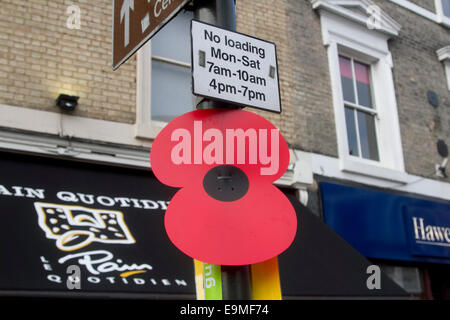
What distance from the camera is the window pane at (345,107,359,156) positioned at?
27.8 feet

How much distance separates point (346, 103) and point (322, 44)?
1.03 m

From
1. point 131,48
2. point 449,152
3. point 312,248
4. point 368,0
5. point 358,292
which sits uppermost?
point 368,0

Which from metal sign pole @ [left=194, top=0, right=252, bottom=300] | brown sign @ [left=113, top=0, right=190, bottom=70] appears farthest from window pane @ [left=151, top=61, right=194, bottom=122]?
metal sign pole @ [left=194, top=0, right=252, bottom=300]

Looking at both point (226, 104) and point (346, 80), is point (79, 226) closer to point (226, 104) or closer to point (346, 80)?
point (226, 104)

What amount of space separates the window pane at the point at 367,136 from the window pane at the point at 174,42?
3.28m

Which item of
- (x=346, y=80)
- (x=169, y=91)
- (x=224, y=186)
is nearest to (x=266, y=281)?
(x=224, y=186)

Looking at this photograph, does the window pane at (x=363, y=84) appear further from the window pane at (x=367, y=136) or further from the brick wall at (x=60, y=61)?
the brick wall at (x=60, y=61)

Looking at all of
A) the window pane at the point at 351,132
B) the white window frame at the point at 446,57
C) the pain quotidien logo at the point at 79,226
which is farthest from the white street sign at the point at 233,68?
the white window frame at the point at 446,57

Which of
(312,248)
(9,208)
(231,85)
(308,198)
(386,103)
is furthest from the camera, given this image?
(386,103)

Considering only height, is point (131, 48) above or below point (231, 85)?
above

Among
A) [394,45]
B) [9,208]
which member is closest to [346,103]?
[394,45]

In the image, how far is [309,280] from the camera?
19.0 ft

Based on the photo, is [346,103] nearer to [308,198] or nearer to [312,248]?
[308,198]

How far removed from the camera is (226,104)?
2.69 metres
